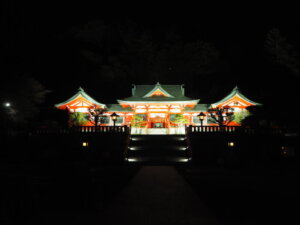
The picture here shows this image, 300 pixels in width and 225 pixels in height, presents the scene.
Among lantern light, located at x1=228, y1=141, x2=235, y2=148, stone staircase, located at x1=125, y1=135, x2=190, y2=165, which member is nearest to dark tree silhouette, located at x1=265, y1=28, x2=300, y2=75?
lantern light, located at x1=228, y1=141, x2=235, y2=148

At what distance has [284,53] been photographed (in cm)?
2905

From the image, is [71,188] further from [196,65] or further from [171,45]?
[171,45]

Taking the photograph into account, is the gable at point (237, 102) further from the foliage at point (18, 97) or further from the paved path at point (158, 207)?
the paved path at point (158, 207)

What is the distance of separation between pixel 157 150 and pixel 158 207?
12.1 metres

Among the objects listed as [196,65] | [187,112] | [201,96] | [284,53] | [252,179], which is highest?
[196,65]

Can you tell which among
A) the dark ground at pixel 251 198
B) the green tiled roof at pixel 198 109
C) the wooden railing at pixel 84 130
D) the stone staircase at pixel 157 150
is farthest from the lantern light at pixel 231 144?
the green tiled roof at pixel 198 109

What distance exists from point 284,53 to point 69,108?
81.3 feet

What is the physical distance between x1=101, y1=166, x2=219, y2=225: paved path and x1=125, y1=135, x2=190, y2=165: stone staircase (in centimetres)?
793

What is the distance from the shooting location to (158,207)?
21.3ft

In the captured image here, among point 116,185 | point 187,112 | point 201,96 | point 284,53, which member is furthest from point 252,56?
point 116,185

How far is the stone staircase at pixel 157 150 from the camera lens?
17.2 m

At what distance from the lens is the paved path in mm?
5516

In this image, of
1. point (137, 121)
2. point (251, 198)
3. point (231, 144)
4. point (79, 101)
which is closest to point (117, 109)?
point (79, 101)

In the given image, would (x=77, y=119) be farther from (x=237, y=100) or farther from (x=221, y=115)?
(x=237, y=100)
